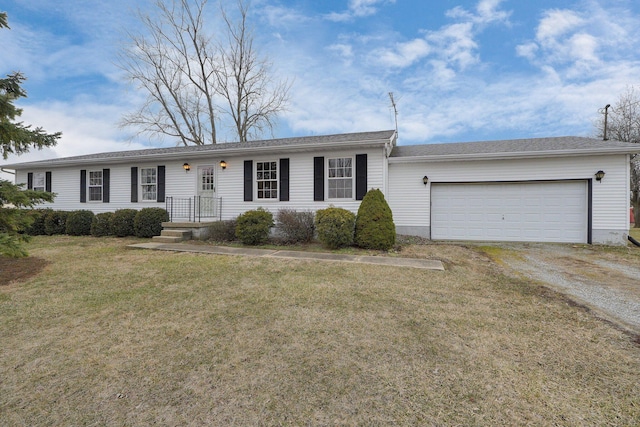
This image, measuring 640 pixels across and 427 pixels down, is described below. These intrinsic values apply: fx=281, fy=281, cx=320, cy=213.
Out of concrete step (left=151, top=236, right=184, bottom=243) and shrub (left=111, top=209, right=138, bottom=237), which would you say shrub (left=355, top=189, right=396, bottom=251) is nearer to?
concrete step (left=151, top=236, right=184, bottom=243)

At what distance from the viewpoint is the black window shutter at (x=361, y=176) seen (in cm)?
888

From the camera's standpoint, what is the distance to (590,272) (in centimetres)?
552

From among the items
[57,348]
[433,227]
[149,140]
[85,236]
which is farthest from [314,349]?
[149,140]

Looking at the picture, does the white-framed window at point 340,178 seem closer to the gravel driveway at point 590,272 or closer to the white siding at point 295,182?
the white siding at point 295,182

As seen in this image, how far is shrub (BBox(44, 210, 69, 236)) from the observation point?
422 inches

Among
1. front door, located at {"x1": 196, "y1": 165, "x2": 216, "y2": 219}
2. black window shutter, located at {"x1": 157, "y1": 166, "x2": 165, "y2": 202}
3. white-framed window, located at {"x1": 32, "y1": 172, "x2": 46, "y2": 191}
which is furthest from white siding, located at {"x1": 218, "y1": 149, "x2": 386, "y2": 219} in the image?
white-framed window, located at {"x1": 32, "y1": 172, "x2": 46, "y2": 191}

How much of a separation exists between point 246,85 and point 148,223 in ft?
47.4

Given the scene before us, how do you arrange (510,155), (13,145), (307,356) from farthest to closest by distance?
(510,155)
(13,145)
(307,356)

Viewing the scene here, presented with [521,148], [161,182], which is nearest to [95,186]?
[161,182]

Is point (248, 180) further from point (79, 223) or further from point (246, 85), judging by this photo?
point (246, 85)

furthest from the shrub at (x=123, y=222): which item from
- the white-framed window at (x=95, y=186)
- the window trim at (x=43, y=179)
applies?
the window trim at (x=43, y=179)

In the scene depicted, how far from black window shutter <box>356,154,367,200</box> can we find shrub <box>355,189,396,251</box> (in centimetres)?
119

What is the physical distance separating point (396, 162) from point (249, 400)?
9.06 metres

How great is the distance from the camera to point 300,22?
1264 centimetres
